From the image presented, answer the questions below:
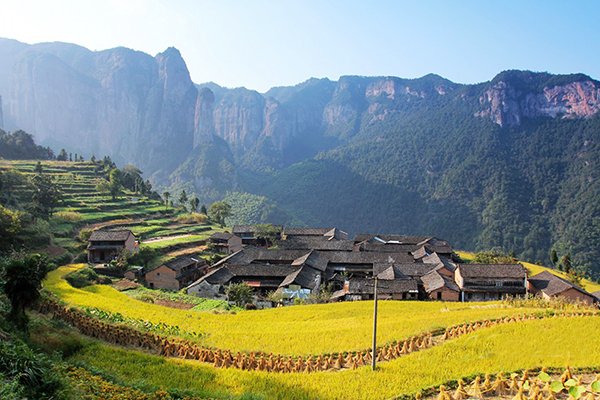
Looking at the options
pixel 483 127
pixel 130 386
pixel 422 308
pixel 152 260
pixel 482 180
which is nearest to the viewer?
pixel 130 386

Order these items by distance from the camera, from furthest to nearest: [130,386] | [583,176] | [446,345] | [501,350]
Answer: [583,176] < [446,345] < [501,350] < [130,386]

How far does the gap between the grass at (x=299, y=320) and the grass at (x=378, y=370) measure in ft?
14.0

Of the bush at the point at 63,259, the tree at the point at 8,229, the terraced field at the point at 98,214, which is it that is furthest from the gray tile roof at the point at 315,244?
the tree at the point at 8,229

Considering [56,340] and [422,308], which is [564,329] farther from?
[56,340]

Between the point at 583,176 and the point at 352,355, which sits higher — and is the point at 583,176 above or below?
above

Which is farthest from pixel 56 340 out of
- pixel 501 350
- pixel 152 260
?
pixel 152 260

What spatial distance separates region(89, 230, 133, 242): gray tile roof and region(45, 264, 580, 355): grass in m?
13.3

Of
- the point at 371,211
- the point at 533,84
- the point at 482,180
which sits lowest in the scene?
the point at 371,211

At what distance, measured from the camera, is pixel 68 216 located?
63.1 meters

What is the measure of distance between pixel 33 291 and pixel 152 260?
36.4m

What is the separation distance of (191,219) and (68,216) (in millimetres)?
24612

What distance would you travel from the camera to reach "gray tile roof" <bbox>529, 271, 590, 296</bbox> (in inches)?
1817

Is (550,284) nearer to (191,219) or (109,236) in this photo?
(109,236)

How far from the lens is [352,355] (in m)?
21.6
